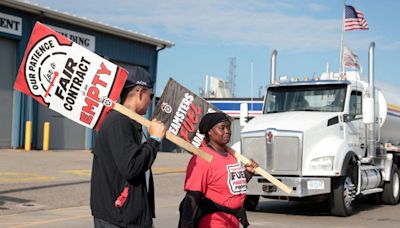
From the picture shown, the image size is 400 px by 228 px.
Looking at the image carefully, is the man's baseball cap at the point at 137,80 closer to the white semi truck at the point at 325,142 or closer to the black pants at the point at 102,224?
the black pants at the point at 102,224

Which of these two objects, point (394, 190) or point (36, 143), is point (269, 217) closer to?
point (394, 190)

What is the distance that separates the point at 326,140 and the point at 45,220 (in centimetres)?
576

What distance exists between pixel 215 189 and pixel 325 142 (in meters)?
7.80

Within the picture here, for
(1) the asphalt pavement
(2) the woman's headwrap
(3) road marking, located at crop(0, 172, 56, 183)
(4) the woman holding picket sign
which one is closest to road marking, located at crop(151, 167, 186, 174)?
(1) the asphalt pavement

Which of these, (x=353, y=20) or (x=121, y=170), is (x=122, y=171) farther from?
(x=353, y=20)

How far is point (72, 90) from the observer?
148 inches

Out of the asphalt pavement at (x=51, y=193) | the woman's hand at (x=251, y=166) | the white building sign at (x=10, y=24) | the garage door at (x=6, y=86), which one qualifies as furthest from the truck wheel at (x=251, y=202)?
the white building sign at (x=10, y=24)

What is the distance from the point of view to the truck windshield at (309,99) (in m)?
12.7

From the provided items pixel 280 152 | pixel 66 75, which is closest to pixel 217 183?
pixel 66 75

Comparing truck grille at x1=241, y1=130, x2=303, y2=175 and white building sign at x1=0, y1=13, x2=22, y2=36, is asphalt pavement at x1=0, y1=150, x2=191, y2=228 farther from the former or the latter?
white building sign at x1=0, y1=13, x2=22, y2=36

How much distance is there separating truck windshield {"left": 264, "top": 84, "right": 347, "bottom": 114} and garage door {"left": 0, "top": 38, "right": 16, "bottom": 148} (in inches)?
651

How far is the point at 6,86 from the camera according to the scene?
26.3 meters

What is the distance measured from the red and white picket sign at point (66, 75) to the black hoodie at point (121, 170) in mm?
193

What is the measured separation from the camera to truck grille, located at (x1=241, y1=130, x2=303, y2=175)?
11406 mm
